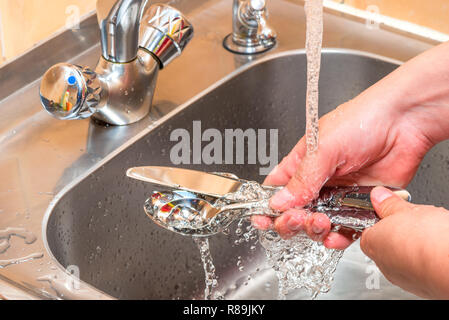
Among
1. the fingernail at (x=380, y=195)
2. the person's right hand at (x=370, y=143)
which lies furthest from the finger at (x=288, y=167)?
the fingernail at (x=380, y=195)

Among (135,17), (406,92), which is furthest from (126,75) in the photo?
(406,92)

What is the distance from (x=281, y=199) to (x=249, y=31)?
31 centimetres

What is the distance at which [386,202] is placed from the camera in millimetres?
572

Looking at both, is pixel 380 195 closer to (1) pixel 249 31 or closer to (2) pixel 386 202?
(2) pixel 386 202

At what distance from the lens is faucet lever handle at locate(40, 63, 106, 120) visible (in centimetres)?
64

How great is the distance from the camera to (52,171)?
0.67 meters

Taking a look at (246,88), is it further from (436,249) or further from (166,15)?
(436,249)

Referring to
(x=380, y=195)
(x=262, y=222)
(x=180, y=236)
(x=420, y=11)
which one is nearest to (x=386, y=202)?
(x=380, y=195)

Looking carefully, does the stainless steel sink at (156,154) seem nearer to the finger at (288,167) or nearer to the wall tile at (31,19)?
the wall tile at (31,19)

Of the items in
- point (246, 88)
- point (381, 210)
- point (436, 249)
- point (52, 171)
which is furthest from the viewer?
point (246, 88)

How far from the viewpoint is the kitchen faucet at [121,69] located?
0.64 m

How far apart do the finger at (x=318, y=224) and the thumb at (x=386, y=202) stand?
5 centimetres

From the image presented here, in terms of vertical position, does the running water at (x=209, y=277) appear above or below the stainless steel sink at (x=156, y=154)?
below
